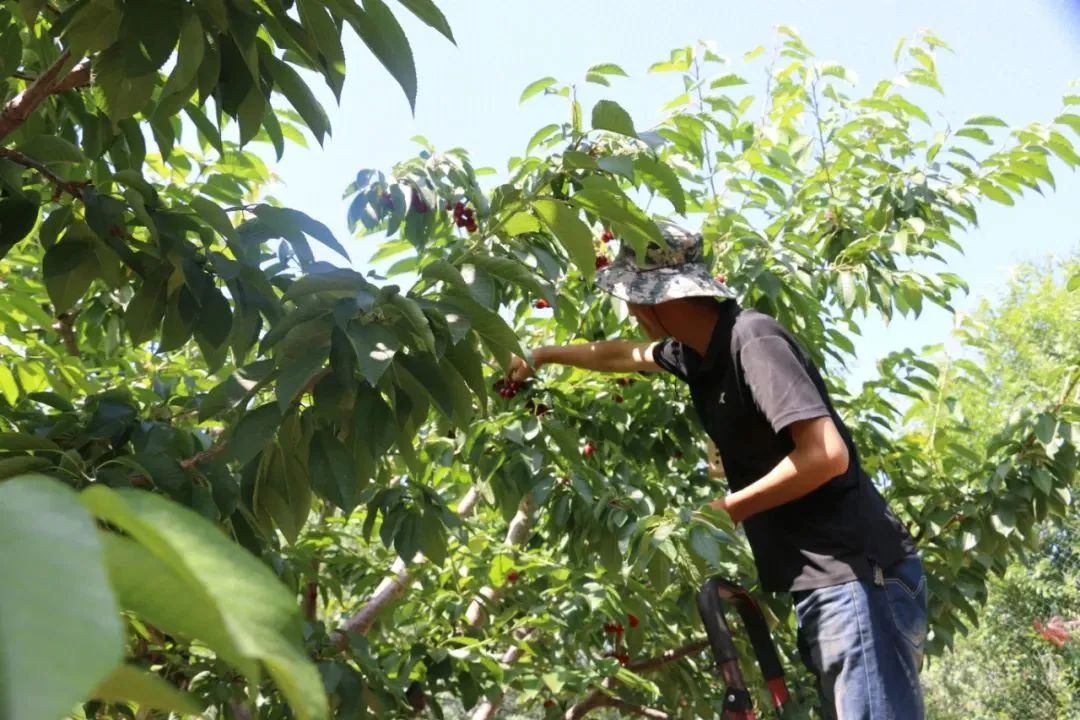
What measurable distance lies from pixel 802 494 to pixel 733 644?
335mm

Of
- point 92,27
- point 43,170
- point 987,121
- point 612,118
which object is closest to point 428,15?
point 612,118

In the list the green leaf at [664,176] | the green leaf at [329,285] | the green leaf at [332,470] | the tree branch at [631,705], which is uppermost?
the green leaf at [664,176]

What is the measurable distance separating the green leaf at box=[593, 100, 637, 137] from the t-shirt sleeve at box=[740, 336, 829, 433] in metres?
0.68

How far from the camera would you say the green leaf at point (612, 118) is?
161 centimetres

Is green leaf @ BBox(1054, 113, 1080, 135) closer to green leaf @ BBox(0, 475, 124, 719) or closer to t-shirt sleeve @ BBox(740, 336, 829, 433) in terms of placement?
t-shirt sleeve @ BBox(740, 336, 829, 433)

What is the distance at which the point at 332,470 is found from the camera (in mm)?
1784

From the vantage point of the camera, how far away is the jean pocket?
7.26 feet

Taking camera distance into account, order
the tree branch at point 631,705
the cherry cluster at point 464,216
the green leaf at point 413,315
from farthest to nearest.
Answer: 1. the tree branch at point 631,705
2. the cherry cluster at point 464,216
3. the green leaf at point 413,315

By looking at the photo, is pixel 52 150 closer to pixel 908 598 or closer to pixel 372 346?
pixel 372 346

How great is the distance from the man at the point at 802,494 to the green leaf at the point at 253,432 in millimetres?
901

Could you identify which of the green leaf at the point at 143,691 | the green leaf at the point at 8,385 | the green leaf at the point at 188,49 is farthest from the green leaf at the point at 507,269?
the green leaf at the point at 143,691

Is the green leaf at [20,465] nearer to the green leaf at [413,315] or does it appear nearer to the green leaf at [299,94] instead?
the green leaf at [413,315]

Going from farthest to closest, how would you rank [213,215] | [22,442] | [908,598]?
[908,598] → [213,215] → [22,442]

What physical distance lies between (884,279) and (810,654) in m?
1.88
